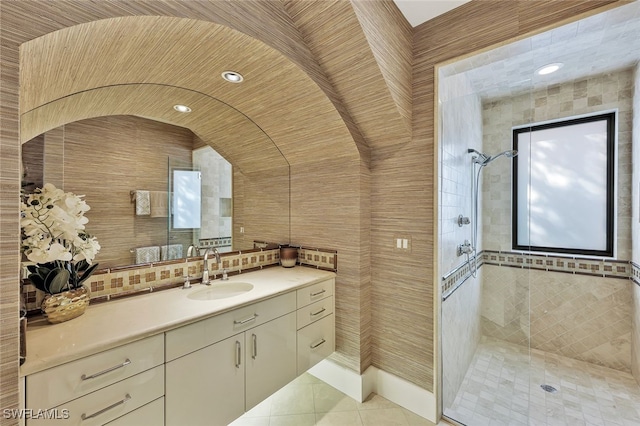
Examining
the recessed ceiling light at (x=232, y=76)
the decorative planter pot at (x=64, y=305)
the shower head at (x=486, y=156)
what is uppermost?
the recessed ceiling light at (x=232, y=76)

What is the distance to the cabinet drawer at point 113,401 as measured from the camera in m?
0.91

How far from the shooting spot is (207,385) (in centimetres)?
128

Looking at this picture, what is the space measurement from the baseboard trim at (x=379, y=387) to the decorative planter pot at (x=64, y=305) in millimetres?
1706

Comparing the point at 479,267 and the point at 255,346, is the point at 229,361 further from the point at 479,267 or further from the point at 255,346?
the point at 479,267

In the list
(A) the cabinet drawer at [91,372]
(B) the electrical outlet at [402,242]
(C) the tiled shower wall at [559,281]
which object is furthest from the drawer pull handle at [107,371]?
(C) the tiled shower wall at [559,281]

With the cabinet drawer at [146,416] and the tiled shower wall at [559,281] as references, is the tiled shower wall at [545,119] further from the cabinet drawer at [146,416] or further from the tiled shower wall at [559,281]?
the cabinet drawer at [146,416]

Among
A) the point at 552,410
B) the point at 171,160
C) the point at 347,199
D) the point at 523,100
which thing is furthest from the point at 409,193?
the point at 552,410

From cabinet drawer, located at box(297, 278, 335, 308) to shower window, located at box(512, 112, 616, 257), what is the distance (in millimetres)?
1610

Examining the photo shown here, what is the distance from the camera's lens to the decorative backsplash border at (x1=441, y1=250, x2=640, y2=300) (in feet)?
6.99

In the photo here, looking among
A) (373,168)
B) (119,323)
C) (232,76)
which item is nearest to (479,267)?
(373,168)

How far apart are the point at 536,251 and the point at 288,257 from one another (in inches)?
91.5

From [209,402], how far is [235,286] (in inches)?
27.3

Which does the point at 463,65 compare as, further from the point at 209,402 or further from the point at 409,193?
the point at 209,402

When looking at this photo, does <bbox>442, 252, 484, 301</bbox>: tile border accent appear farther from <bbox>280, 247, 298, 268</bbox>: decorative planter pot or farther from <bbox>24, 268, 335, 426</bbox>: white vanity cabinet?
<bbox>280, 247, 298, 268</bbox>: decorative planter pot
